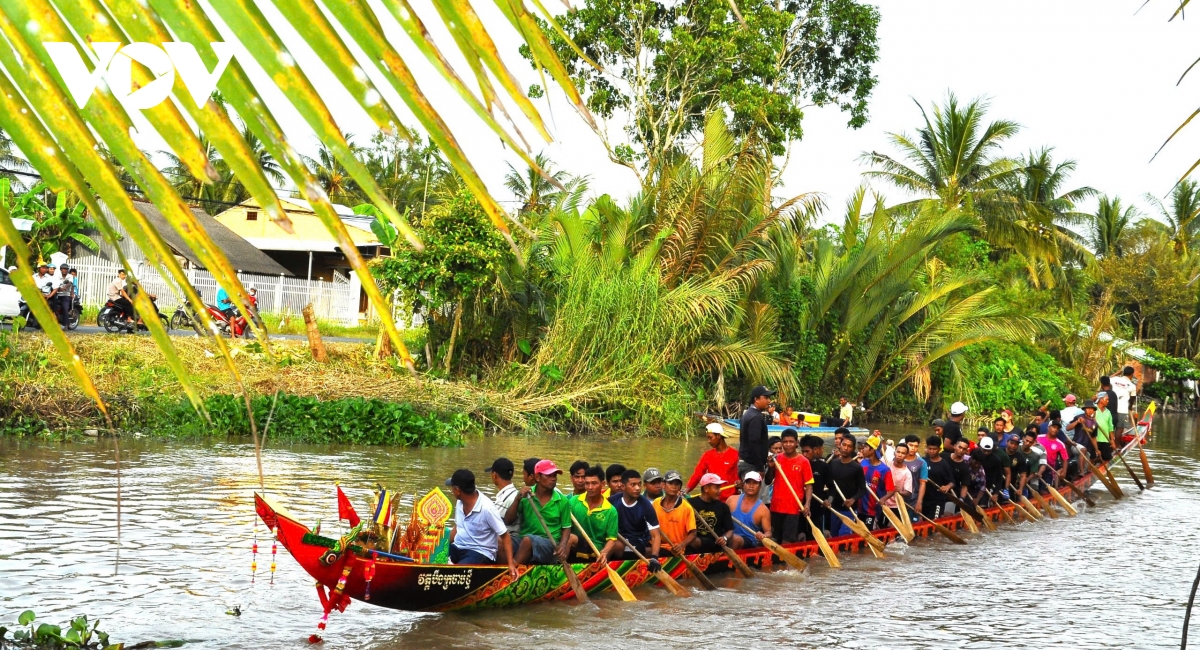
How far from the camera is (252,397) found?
1764 centimetres

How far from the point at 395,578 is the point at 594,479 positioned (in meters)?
2.17

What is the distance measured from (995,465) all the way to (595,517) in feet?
25.5

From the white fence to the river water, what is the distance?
12.0m

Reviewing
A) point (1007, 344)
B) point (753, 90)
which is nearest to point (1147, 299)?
point (1007, 344)

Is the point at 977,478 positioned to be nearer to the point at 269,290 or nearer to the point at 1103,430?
the point at 1103,430

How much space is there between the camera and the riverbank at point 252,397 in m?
16.6

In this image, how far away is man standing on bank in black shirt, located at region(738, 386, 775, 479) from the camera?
38.8 feet

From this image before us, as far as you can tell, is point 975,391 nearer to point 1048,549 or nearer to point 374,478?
point 1048,549

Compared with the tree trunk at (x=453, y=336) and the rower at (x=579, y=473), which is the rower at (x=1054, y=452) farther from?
the tree trunk at (x=453, y=336)

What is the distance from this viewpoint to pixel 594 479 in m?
9.51

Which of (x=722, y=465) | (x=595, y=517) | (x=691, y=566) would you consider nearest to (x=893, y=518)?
(x=722, y=465)

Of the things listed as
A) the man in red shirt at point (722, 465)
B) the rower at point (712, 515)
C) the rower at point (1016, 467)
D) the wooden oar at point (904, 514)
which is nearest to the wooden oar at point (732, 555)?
the rower at point (712, 515)

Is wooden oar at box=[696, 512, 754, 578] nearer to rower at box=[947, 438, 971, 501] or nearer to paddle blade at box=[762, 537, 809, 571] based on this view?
paddle blade at box=[762, 537, 809, 571]

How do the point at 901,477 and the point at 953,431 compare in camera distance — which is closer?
the point at 901,477
